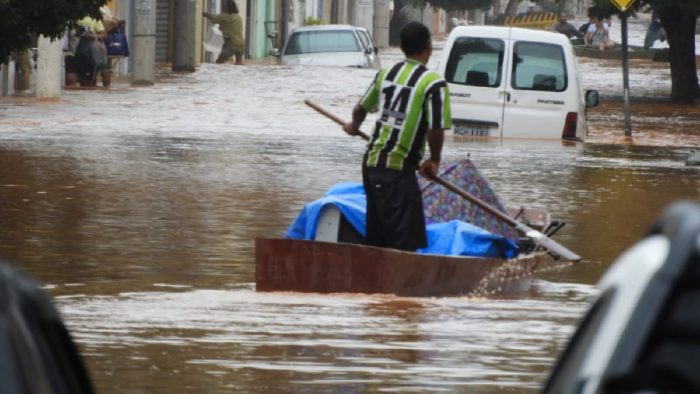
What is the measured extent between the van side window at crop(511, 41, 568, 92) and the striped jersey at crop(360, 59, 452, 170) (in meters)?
12.3

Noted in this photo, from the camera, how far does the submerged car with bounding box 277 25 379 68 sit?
47.5 metres

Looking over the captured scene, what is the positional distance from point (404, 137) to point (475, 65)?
41.5 ft

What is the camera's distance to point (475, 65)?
77.4ft

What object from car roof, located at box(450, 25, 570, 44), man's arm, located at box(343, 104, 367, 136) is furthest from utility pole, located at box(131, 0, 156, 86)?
man's arm, located at box(343, 104, 367, 136)

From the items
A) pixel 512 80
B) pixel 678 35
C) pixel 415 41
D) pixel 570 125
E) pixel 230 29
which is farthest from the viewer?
pixel 230 29

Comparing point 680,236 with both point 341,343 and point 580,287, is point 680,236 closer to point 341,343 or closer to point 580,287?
point 341,343

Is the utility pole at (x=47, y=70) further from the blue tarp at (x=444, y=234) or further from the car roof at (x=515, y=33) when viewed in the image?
the blue tarp at (x=444, y=234)

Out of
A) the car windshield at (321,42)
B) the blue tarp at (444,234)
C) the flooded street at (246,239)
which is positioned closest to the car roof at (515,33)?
the flooded street at (246,239)

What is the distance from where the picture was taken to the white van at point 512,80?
23.2 m

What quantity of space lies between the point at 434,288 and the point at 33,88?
88.4ft

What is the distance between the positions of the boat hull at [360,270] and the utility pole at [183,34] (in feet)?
119

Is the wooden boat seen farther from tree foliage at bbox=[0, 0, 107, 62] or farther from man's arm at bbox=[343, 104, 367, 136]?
tree foliage at bbox=[0, 0, 107, 62]

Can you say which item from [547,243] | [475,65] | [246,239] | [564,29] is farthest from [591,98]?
[564,29]

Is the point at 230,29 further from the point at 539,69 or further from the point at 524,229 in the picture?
the point at 524,229
